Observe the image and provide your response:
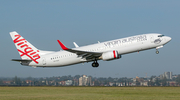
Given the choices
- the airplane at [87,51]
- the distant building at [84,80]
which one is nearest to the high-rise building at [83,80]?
the distant building at [84,80]

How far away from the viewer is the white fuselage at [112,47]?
47062 mm

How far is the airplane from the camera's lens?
47094 millimetres

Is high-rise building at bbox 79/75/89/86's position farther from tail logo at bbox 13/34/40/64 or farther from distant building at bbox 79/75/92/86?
tail logo at bbox 13/34/40/64

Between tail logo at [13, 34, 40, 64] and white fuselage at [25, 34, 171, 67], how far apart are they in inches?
37.0

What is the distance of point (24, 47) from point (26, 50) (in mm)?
851

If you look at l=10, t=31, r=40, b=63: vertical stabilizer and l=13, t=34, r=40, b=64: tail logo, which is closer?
l=13, t=34, r=40, b=64: tail logo

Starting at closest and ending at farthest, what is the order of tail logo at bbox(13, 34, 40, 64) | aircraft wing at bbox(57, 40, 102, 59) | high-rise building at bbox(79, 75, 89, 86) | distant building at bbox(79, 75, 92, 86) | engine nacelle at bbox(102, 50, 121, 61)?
engine nacelle at bbox(102, 50, 121, 61) < aircraft wing at bbox(57, 40, 102, 59) < tail logo at bbox(13, 34, 40, 64) < high-rise building at bbox(79, 75, 89, 86) < distant building at bbox(79, 75, 92, 86)

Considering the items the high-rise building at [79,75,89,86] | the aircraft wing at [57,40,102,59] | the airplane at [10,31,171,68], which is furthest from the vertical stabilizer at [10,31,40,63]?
the high-rise building at [79,75,89,86]

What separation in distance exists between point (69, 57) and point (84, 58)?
2659 millimetres

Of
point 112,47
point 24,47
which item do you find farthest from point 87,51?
point 24,47

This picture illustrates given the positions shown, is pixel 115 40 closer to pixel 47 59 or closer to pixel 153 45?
pixel 153 45

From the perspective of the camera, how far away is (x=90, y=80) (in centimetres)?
8056

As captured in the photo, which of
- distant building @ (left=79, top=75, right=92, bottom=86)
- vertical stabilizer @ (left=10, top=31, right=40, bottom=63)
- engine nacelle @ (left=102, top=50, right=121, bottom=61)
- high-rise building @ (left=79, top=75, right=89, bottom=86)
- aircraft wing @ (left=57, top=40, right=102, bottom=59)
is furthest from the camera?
distant building @ (left=79, top=75, right=92, bottom=86)
